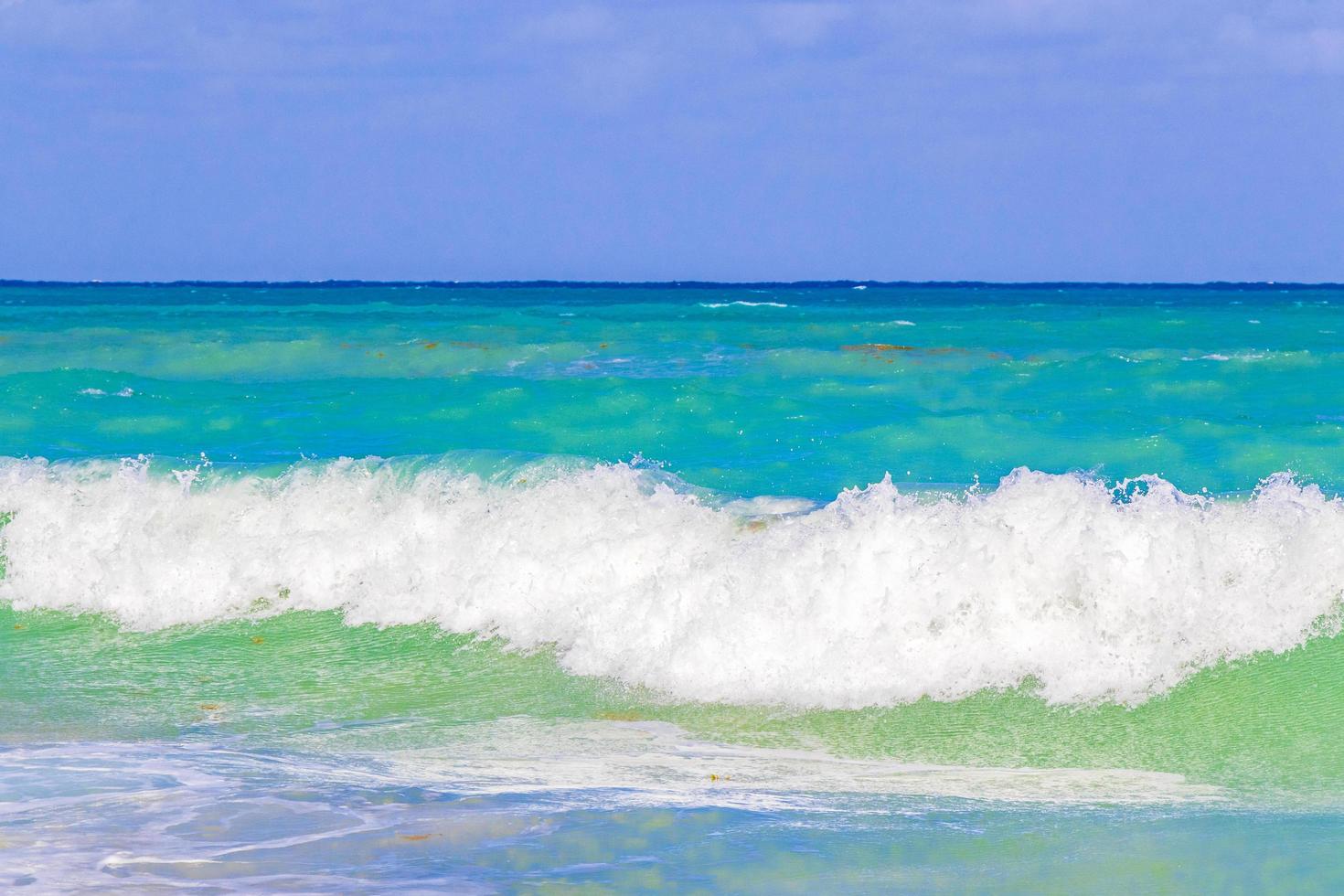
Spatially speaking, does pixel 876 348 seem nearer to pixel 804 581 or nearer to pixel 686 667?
pixel 804 581

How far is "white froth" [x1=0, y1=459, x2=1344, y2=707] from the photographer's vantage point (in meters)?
6.59

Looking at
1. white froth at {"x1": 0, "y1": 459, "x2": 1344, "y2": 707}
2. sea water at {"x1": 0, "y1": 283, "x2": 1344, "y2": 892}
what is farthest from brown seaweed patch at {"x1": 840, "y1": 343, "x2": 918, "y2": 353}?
white froth at {"x1": 0, "y1": 459, "x2": 1344, "y2": 707}

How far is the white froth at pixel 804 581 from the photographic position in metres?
6.59

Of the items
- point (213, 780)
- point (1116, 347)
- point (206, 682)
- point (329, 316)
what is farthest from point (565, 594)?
point (329, 316)

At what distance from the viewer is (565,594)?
302 inches

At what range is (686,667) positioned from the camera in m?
6.72

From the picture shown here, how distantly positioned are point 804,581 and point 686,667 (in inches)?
29.4

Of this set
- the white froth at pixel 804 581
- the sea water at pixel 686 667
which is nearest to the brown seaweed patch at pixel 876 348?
the sea water at pixel 686 667

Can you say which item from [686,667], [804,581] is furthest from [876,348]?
[686,667]

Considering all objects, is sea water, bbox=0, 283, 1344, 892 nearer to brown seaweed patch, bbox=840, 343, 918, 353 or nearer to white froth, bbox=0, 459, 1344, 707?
white froth, bbox=0, 459, 1344, 707

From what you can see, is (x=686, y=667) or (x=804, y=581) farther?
(x=804, y=581)

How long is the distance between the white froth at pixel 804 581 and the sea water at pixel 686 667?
21 mm

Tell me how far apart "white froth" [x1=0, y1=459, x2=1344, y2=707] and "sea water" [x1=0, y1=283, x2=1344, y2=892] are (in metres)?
0.02

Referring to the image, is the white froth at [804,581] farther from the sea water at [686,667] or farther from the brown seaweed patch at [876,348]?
the brown seaweed patch at [876,348]
